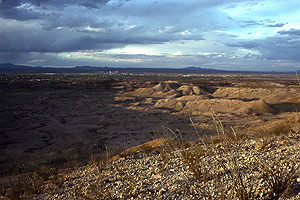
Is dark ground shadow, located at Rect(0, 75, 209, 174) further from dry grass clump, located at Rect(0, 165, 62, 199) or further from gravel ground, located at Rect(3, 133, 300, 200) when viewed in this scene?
gravel ground, located at Rect(3, 133, 300, 200)

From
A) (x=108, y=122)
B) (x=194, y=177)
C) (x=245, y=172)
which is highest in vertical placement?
(x=245, y=172)

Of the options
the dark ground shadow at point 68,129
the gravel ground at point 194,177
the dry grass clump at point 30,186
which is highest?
the gravel ground at point 194,177

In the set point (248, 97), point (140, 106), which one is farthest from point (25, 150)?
point (248, 97)

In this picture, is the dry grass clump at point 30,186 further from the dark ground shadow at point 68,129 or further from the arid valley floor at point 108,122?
the arid valley floor at point 108,122

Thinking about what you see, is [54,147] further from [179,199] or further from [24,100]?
[24,100]

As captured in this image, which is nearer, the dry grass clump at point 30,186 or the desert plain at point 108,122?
the dry grass clump at point 30,186

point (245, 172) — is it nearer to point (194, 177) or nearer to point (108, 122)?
point (194, 177)

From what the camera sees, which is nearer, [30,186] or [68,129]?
[30,186]

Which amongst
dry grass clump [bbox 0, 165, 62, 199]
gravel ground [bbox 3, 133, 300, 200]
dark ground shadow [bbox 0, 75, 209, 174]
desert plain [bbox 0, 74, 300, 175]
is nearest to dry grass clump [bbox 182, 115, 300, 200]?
gravel ground [bbox 3, 133, 300, 200]

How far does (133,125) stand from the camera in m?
27.6

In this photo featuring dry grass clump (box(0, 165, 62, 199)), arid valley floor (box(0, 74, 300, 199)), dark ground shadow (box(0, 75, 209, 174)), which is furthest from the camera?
arid valley floor (box(0, 74, 300, 199))

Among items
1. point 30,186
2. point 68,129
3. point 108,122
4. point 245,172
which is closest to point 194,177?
point 245,172

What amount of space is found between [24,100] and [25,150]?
107 ft

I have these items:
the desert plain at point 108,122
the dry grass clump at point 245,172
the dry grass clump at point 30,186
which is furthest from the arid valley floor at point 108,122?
the dry grass clump at point 245,172
